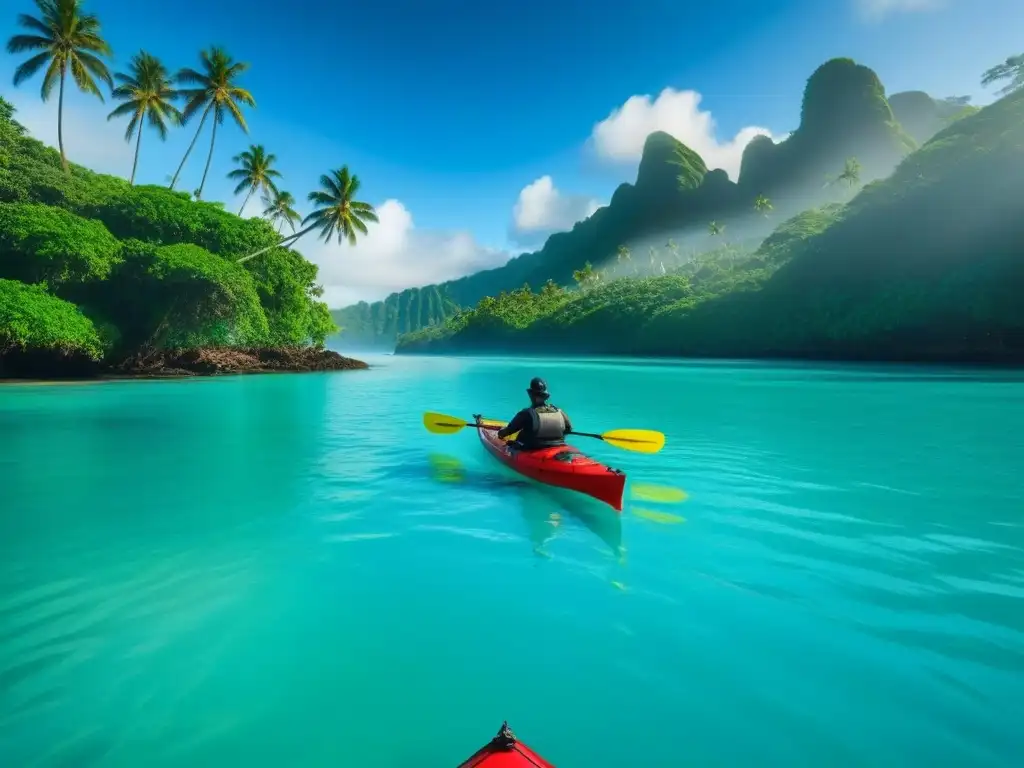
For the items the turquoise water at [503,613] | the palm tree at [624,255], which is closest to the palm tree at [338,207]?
the turquoise water at [503,613]

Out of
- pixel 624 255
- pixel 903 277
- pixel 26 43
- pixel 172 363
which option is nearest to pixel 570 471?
pixel 172 363

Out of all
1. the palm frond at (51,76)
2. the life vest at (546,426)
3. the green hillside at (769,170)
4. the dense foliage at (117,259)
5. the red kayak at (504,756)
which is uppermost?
the green hillside at (769,170)

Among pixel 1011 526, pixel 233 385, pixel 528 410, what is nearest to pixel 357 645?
pixel 528 410

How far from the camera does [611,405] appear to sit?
21.0 meters

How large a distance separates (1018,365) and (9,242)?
193 feet

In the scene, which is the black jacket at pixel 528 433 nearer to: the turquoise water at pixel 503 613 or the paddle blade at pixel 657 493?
the turquoise water at pixel 503 613

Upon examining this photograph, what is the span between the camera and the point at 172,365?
3362 cm

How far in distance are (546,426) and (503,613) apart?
4.17 metres

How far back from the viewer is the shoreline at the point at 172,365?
2847cm

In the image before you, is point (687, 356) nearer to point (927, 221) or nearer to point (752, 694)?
point (927, 221)

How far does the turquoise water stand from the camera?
330cm

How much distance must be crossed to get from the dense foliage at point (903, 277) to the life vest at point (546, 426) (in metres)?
44.1

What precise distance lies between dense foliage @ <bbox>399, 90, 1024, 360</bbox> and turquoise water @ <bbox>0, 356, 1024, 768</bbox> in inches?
1491

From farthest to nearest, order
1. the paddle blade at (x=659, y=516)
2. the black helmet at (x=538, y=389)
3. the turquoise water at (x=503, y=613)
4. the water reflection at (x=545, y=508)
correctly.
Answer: the black helmet at (x=538, y=389) < the paddle blade at (x=659, y=516) < the water reflection at (x=545, y=508) < the turquoise water at (x=503, y=613)
